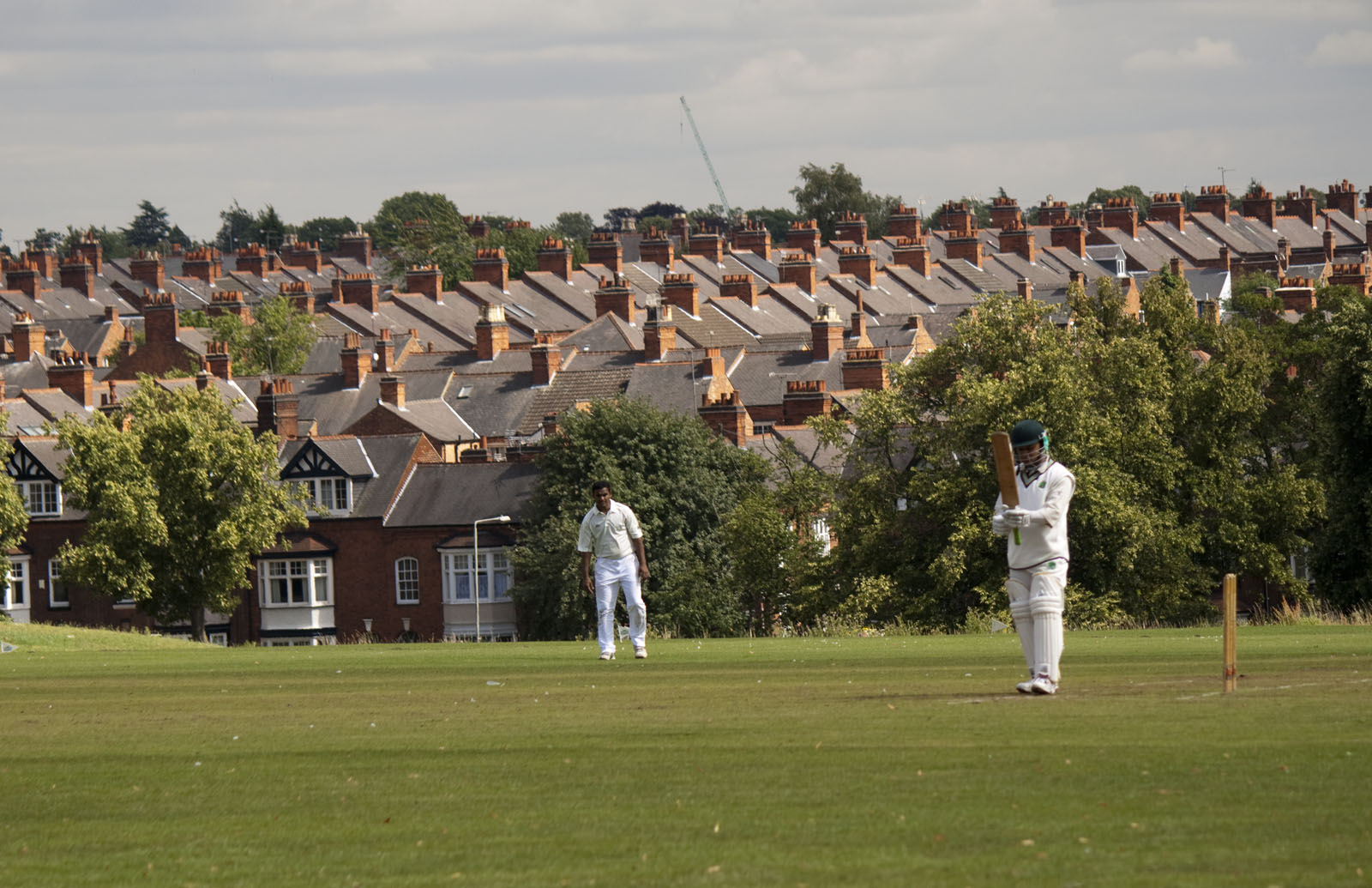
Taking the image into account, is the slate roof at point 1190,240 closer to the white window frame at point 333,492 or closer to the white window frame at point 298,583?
the white window frame at point 333,492

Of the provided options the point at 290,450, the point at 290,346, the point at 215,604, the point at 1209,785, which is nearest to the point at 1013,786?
the point at 1209,785

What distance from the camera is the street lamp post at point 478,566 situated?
64812 mm

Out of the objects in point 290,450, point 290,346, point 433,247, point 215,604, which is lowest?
point 215,604

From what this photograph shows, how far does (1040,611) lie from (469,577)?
5394 centimetres

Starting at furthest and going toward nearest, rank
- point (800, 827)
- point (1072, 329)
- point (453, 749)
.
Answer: point (1072, 329) → point (453, 749) → point (800, 827)

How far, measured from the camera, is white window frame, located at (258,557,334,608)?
69688mm

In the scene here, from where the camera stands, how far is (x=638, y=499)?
63156mm

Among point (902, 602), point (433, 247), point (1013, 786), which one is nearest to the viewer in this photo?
point (1013, 786)

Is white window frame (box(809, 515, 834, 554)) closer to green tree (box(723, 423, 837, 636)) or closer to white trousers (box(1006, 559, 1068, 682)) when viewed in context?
green tree (box(723, 423, 837, 636))

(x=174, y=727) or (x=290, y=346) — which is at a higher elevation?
(x=290, y=346)

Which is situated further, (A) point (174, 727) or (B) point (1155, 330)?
(B) point (1155, 330)

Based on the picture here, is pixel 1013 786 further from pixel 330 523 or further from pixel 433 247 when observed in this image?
pixel 433 247

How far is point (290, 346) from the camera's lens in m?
105

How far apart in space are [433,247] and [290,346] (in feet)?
156
